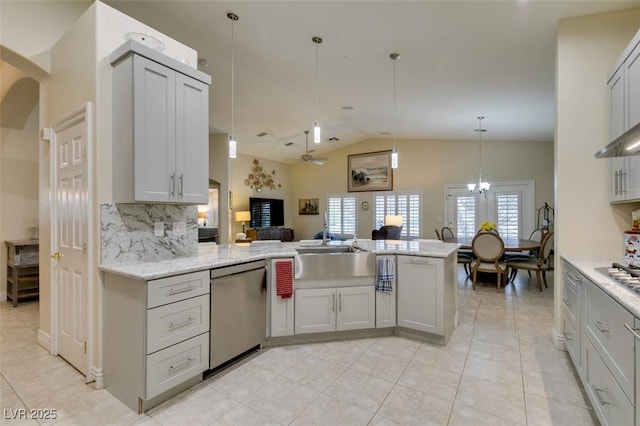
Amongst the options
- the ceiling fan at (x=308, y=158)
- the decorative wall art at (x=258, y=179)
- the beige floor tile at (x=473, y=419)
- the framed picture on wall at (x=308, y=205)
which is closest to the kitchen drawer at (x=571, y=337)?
the beige floor tile at (x=473, y=419)

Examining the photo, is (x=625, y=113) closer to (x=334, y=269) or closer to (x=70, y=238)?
(x=334, y=269)

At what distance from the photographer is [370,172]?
935 centimetres

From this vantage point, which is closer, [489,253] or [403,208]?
[489,253]

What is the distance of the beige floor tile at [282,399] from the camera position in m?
1.91

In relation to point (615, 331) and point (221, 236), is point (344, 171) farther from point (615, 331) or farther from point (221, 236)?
point (615, 331)

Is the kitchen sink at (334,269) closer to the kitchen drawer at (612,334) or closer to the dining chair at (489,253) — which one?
the kitchen drawer at (612,334)

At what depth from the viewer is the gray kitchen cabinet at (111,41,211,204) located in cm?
212

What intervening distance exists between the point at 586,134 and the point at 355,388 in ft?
9.81

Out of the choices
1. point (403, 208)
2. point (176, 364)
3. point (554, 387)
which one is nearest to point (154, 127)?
point (176, 364)

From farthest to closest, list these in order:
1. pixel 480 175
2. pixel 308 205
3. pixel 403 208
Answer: pixel 308 205 < pixel 403 208 < pixel 480 175

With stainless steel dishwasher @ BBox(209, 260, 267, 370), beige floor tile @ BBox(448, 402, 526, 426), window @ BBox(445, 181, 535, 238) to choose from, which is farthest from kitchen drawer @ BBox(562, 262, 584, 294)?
window @ BBox(445, 181, 535, 238)

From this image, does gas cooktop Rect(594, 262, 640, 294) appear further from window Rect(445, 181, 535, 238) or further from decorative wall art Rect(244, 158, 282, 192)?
decorative wall art Rect(244, 158, 282, 192)

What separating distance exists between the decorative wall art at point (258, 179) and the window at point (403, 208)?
348cm

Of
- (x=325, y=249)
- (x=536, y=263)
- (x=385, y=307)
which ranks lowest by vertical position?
(x=385, y=307)
